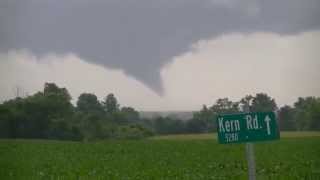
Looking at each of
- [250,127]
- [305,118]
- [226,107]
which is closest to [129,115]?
[305,118]

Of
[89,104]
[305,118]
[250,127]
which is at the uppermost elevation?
[89,104]

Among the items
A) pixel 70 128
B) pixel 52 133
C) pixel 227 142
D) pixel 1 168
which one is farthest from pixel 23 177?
pixel 70 128

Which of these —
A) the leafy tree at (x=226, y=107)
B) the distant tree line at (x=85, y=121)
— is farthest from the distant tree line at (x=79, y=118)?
the leafy tree at (x=226, y=107)

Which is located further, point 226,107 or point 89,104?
point 89,104

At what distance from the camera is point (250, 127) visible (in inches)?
252

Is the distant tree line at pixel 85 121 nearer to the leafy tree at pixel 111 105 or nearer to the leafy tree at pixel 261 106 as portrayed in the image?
the leafy tree at pixel 111 105

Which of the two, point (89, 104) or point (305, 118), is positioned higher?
point (89, 104)

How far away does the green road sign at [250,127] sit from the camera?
6398 mm

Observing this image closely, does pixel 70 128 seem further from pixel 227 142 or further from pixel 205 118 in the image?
pixel 227 142

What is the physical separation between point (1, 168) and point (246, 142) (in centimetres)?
724

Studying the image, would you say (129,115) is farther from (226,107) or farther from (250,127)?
(250,127)

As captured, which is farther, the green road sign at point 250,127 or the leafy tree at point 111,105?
the leafy tree at point 111,105

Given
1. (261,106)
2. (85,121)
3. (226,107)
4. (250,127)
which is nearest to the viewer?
(250,127)

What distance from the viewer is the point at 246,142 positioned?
6.48 m
